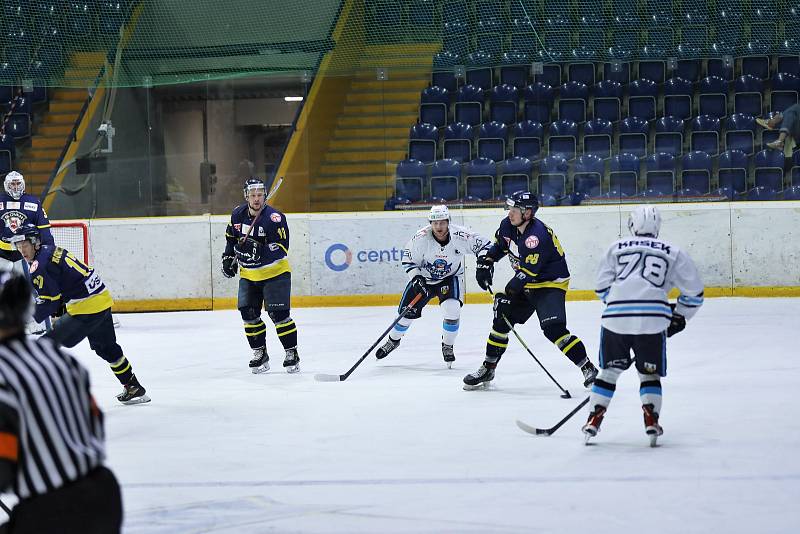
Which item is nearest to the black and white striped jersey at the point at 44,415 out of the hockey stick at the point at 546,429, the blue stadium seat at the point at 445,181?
the hockey stick at the point at 546,429

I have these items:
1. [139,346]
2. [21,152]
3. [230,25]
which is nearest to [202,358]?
[139,346]

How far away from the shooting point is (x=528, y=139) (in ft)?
37.1

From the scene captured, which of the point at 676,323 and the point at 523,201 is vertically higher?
the point at 523,201

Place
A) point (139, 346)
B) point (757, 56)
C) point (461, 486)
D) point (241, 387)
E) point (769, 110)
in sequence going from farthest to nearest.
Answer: point (769, 110), point (757, 56), point (139, 346), point (241, 387), point (461, 486)

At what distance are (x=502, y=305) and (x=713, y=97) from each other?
20.2 ft

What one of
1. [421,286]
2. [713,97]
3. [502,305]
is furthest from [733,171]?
[502,305]

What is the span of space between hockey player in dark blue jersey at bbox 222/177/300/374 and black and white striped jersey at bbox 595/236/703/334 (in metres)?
3.19

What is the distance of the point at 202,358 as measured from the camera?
26.5ft

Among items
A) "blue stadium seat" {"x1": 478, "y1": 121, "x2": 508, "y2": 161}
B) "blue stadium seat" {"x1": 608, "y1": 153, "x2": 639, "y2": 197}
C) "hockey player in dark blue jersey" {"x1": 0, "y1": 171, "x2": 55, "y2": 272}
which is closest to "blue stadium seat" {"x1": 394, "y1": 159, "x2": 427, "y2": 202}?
"blue stadium seat" {"x1": 478, "y1": 121, "x2": 508, "y2": 161}

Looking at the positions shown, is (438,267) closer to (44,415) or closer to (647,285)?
(647,285)

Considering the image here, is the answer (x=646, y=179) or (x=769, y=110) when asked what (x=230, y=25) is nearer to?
(x=646, y=179)

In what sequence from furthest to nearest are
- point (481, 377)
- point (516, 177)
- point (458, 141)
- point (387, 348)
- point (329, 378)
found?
point (458, 141) < point (516, 177) < point (387, 348) < point (329, 378) < point (481, 377)

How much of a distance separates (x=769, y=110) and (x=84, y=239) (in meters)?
7.02

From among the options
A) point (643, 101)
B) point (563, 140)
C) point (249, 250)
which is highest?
point (643, 101)
